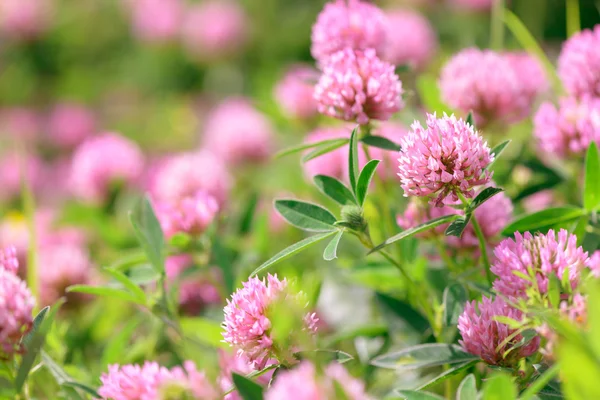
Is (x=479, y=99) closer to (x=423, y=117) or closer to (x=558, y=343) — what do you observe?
(x=423, y=117)

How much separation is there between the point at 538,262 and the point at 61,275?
0.82 m

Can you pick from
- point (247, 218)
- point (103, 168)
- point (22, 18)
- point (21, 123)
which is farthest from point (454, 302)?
point (22, 18)

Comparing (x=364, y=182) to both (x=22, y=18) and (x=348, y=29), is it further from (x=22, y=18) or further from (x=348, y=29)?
(x=22, y=18)

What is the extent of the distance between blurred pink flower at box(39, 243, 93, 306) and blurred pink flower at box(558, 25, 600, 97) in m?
0.80

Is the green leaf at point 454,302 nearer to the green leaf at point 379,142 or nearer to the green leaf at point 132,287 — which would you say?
the green leaf at point 379,142

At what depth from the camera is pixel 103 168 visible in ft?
4.86

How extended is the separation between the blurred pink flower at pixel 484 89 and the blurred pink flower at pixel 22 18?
2.16 metres

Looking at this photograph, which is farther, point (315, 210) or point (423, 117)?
point (423, 117)

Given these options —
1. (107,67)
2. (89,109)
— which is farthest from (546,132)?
(107,67)

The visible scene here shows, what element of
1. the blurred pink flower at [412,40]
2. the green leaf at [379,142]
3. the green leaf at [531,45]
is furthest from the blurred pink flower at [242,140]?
the green leaf at [379,142]

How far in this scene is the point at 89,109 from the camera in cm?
270

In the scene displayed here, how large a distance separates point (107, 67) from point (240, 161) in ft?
4.65

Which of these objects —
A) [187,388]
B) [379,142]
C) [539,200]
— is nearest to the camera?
[187,388]

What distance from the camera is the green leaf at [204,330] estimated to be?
903 millimetres
